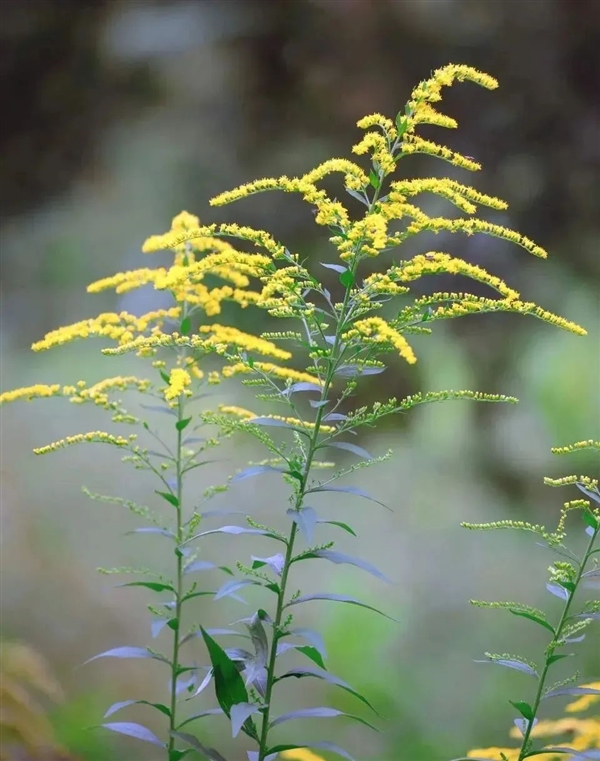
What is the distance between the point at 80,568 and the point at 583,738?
845 millimetres

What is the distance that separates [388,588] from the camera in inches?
46.9

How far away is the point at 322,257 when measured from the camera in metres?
1.21

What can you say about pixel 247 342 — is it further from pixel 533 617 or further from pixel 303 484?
pixel 533 617

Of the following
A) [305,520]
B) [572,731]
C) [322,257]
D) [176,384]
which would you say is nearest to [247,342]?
[176,384]

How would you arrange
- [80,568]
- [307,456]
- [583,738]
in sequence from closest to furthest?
[307,456]
[583,738]
[80,568]

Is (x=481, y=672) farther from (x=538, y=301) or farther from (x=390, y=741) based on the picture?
(x=538, y=301)

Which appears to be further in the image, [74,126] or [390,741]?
[74,126]

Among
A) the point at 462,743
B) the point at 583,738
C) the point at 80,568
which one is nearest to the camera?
the point at 583,738

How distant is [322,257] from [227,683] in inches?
30.3

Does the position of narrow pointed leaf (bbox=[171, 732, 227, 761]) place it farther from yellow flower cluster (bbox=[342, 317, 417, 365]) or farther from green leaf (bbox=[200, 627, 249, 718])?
yellow flower cluster (bbox=[342, 317, 417, 365])

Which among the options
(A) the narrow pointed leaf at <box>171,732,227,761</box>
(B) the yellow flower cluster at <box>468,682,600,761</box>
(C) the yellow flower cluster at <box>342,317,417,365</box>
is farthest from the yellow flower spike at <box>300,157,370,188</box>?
(B) the yellow flower cluster at <box>468,682,600,761</box>

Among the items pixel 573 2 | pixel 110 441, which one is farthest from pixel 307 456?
pixel 573 2

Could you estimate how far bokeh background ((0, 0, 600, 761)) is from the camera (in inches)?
45.9

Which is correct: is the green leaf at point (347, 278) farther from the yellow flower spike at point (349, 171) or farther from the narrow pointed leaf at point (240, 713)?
the narrow pointed leaf at point (240, 713)
